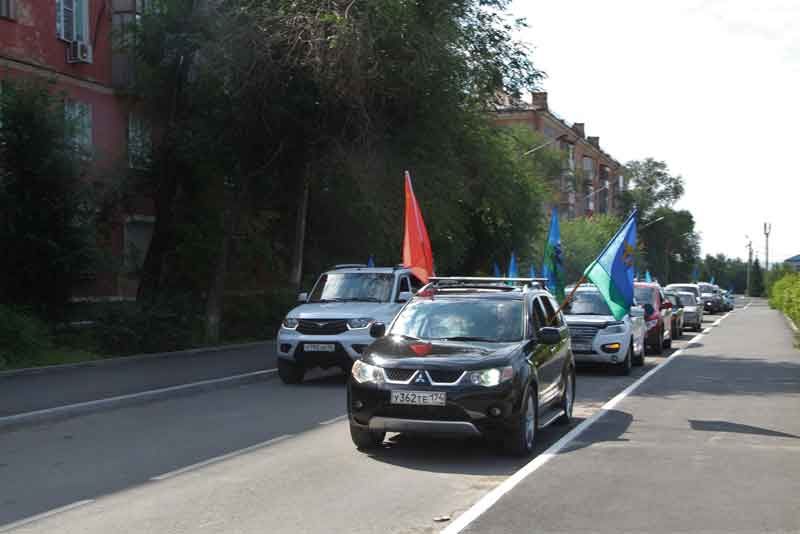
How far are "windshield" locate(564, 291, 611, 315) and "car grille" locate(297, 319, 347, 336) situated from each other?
565cm

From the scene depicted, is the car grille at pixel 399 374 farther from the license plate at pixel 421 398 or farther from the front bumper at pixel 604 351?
the front bumper at pixel 604 351

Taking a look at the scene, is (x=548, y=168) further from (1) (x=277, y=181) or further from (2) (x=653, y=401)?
(2) (x=653, y=401)

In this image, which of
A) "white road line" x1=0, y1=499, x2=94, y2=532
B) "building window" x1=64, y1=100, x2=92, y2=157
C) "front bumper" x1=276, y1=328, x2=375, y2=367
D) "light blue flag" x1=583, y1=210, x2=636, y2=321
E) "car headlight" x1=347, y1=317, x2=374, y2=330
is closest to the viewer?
"white road line" x1=0, y1=499, x2=94, y2=532

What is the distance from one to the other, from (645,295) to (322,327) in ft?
38.1

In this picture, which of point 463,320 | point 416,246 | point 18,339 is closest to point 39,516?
point 463,320

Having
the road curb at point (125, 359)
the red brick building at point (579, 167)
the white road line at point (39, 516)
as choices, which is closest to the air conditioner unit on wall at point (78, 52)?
the road curb at point (125, 359)

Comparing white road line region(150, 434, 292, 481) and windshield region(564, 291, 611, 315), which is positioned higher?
windshield region(564, 291, 611, 315)

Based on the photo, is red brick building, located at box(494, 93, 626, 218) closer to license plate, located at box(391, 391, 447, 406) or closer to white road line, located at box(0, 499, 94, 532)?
license plate, located at box(391, 391, 447, 406)

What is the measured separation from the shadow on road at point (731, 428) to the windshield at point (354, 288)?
6.24 meters

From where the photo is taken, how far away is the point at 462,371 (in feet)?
28.6

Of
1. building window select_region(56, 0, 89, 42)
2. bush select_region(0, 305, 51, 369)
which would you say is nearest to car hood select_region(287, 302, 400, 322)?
bush select_region(0, 305, 51, 369)

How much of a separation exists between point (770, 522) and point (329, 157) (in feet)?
55.4

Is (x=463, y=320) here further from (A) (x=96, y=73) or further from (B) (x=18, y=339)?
(A) (x=96, y=73)

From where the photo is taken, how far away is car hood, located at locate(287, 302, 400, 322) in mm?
15258
